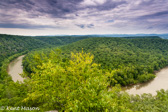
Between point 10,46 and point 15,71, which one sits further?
point 10,46

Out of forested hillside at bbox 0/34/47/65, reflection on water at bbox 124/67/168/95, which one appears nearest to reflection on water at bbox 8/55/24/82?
forested hillside at bbox 0/34/47/65

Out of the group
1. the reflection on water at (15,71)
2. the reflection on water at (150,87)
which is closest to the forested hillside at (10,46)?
the reflection on water at (15,71)

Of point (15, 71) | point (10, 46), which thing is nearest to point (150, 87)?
point (15, 71)

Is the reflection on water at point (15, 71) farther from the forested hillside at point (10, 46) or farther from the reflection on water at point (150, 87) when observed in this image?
the reflection on water at point (150, 87)

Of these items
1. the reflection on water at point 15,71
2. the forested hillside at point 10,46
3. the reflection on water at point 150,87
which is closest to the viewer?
the reflection on water at point 150,87

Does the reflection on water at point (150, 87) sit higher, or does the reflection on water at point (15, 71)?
the reflection on water at point (15, 71)

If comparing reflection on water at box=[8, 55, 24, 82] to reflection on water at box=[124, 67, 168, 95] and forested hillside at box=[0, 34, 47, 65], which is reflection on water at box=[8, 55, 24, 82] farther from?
reflection on water at box=[124, 67, 168, 95]

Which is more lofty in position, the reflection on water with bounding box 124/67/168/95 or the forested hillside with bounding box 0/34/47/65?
the forested hillside with bounding box 0/34/47/65

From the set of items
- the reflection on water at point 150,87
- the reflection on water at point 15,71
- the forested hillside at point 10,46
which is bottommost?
the reflection on water at point 150,87

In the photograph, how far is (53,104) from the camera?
9602 mm

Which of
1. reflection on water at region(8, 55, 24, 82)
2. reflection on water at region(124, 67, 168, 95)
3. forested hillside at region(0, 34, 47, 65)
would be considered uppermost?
forested hillside at region(0, 34, 47, 65)

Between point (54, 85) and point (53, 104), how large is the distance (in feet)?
8.22

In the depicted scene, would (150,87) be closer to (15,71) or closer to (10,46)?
(15,71)

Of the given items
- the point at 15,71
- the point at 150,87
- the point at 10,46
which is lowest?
the point at 150,87
